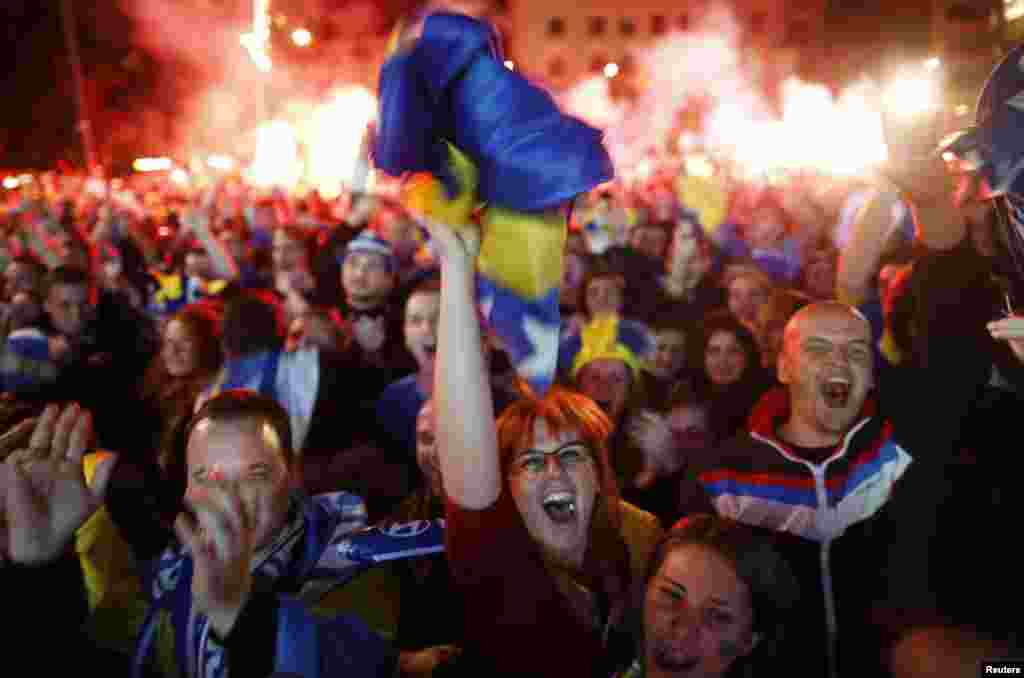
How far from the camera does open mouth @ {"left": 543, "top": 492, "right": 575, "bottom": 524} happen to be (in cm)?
220

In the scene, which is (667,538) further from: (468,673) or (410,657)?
(410,657)

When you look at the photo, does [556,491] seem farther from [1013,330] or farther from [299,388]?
[299,388]

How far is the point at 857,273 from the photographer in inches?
141

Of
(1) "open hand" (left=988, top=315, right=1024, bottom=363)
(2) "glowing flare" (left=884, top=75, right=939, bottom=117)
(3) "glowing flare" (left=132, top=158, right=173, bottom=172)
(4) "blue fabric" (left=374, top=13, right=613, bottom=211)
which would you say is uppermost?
(3) "glowing flare" (left=132, top=158, right=173, bottom=172)

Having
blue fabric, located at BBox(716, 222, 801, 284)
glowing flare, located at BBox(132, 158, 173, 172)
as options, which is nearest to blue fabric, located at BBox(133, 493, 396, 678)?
blue fabric, located at BBox(716, 222, 801, 284)

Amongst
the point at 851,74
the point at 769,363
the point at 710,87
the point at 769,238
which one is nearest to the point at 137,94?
the point at 710,87

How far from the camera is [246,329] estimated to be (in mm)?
4039

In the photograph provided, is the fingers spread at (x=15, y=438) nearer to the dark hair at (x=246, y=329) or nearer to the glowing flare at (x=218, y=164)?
the dark hair at (x=246, y=329)

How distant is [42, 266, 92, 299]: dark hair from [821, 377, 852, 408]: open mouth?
456 cm

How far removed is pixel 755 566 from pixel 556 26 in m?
66.1

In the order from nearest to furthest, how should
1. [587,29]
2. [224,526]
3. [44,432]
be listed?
[224,526], [44,432], [587,29]

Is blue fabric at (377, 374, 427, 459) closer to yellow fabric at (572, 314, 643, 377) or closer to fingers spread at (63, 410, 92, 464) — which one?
yellow fabric at (572, 314, 643, 377)

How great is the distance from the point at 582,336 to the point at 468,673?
284 centimetres

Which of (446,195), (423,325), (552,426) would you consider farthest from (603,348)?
(446,195)
